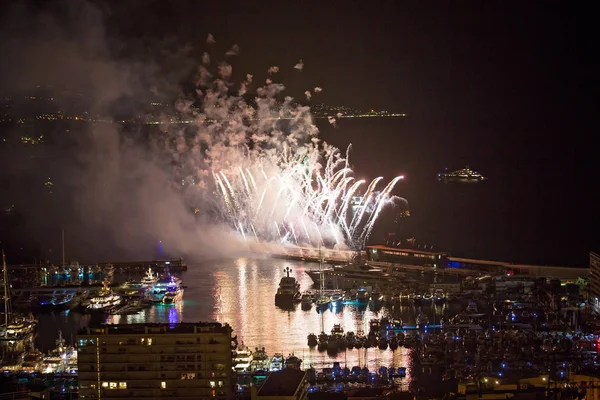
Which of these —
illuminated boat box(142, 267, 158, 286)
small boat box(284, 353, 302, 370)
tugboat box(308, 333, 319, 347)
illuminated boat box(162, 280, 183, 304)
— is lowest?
small boat box(284, 353, 302, 370)

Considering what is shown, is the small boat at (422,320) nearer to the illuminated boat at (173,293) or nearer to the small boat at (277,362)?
the small boat at (277,362)

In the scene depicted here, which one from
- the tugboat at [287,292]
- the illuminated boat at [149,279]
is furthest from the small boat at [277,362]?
the illuminated boat at [149,279]

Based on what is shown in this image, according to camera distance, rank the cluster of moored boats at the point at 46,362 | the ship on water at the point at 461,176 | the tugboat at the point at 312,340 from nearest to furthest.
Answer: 1. the cluster of moored boats at the point at 46,362
2. the tugboat at the point at 312,340
3. the ship on water at the point at 461,176

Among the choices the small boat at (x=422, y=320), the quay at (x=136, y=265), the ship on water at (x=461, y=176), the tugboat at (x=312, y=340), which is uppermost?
the ship on water at (x=461, y=176)

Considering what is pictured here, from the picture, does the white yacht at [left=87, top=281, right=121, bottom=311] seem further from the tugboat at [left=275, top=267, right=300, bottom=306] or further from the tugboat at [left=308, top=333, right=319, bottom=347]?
the tugboat at [left=308, top=333, right=319, bottom=347]

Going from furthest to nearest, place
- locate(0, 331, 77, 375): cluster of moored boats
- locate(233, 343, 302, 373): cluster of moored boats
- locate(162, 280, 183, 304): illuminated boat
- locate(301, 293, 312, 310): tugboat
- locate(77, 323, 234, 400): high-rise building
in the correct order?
locate(162, 280, 183, 304): illuminated boat, locate(301, 293, 312, 310): tugboat, locate(0, 331, 77, 375): cluster of moored boats, locate(233, 343, 302, 373): cluster of moored boats, locate(77, 323, 234, 400): high-rise building

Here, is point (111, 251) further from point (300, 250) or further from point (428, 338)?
point (428, 338)

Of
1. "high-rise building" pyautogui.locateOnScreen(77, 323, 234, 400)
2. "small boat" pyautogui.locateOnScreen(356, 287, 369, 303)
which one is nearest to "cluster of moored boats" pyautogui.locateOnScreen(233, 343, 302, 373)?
"high-rise building" pyautogui.locateOnScreen(77, 323, 234, 400)
